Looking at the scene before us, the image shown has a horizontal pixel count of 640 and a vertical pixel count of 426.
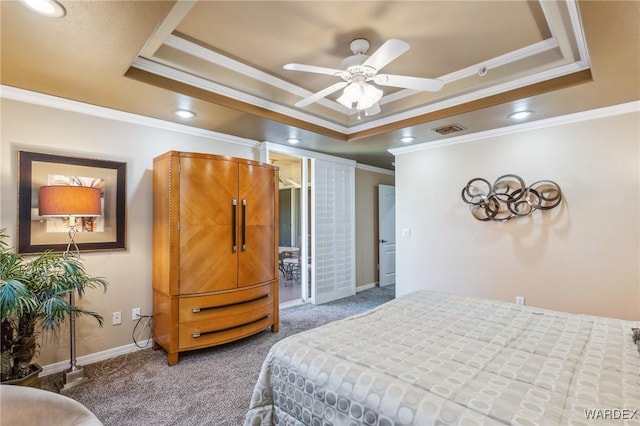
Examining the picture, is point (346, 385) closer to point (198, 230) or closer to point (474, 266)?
point (198, 230)

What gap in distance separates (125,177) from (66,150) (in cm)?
49

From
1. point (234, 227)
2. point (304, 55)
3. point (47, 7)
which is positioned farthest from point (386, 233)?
point (47, 7)

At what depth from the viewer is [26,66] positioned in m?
2.10

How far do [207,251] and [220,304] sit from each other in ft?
1.73

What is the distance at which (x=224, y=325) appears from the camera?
2.98 metres

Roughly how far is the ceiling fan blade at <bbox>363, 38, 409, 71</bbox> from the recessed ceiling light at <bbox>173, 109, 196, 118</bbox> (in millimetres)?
1859

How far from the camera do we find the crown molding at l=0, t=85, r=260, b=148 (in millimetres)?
2469

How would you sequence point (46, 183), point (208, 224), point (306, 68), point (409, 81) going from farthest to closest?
point (208, 224), point (46, 183), point (409, 81), point (306, 68)

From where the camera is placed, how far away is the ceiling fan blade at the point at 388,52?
1698 millimetres

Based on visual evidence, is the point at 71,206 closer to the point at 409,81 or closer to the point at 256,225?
the point at 256,225

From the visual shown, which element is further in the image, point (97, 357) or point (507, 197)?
point (507, 197)

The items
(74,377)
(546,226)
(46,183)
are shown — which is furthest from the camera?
(546,226)

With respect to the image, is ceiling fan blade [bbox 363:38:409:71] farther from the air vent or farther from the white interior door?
the white interior door

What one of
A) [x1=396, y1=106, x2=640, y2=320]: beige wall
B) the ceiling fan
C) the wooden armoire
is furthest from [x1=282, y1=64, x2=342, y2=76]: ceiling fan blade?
[x1=396, y1=106, x2=640, y2=320]: beige wall
